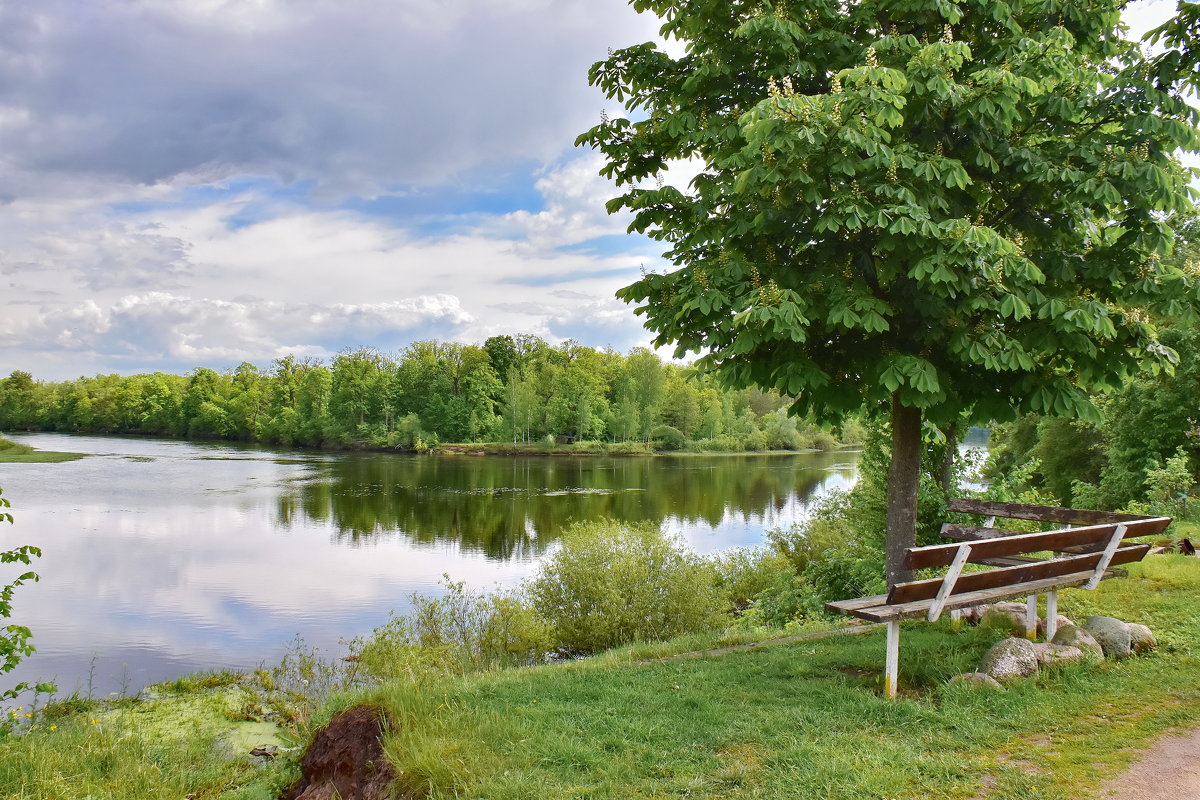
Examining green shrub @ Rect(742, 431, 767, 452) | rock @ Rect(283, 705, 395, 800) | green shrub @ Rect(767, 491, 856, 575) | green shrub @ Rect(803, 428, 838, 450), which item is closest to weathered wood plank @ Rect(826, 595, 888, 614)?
rock @ Rect(283, 705, 395, 800)

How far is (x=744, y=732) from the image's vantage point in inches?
191

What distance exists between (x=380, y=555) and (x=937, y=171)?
21.3 meters

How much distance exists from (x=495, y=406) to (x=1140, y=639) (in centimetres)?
7717

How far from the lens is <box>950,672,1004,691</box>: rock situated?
17.4 feet

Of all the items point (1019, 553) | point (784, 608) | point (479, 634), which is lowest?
point (479, 634)

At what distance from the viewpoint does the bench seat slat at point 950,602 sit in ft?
17.0

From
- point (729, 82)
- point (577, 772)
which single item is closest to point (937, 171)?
point (729, 82)

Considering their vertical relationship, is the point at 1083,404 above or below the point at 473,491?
above

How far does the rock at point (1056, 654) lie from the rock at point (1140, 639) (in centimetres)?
69

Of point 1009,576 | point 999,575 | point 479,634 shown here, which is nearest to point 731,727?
point 999,575

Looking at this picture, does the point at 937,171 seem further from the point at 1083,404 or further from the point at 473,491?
the point at 473,491

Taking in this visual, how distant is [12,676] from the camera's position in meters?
12.7

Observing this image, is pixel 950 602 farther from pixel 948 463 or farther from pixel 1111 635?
pixel 948 463

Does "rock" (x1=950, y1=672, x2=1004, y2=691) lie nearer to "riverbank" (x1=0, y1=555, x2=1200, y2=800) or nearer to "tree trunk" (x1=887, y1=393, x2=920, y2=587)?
"riverbank" (x1=0, y1=555, x2=1200, y2=800)
